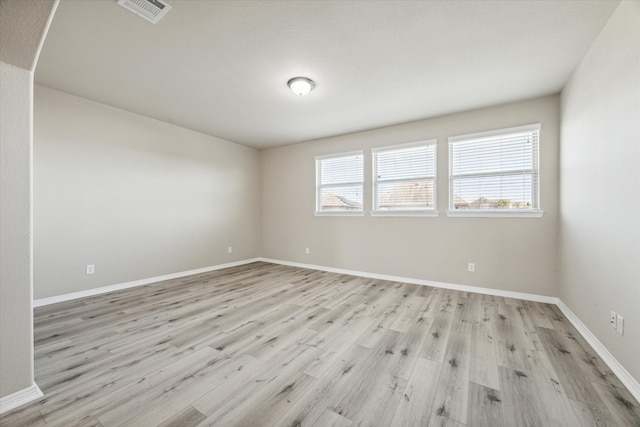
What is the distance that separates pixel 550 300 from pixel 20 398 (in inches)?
191

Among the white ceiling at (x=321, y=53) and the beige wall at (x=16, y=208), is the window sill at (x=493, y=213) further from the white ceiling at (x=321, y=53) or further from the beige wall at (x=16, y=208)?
the beige wall at (x=16, y=208)

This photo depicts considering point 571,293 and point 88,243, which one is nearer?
point 571,293

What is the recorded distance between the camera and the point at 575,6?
182cm

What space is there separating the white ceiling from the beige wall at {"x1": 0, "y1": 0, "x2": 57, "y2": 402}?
750 millimetres

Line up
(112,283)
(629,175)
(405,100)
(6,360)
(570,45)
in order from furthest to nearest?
(112,283) < (405,100) < (570,45) < (629,175) < (6,360)

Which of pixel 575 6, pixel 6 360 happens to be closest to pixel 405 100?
pixel 575 6

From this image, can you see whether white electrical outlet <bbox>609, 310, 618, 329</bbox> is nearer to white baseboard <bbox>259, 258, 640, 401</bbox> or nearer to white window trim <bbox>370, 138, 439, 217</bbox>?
white baseboard <bbox>259, 258, 640, 401</bbox>

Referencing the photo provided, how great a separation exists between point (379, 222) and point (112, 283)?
4099mm

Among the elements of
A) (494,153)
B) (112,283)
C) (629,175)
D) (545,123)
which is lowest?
(112,283)

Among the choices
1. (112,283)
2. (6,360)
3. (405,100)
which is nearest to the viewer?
(6,360)

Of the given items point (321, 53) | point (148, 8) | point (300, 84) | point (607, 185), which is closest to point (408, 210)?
point (607, 185)

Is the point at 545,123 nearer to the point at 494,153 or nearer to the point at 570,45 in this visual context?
the point at 494,153

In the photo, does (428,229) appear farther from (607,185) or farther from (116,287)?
(116,287)

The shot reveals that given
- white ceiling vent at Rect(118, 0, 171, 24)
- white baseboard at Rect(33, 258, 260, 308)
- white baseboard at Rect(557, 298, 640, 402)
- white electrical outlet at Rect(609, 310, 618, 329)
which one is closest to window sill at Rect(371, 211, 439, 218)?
white baseboard at Rect(557, 298, 640, 402)
